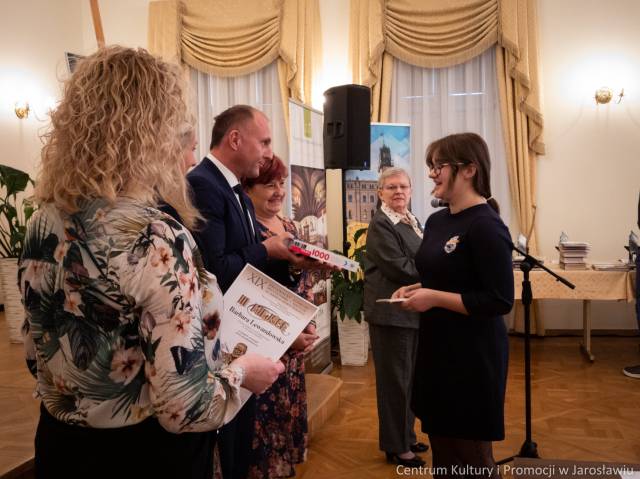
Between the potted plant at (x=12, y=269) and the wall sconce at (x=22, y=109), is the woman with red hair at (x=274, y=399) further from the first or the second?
the wall sconce at (x=22, y=109)

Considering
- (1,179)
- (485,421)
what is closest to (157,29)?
(1,179)

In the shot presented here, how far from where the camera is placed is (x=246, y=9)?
6562mm

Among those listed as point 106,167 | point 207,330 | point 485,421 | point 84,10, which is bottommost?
point 485,421

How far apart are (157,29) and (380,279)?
4896 millimetres

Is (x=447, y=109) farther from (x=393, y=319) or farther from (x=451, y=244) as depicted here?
(x=451, y=244)

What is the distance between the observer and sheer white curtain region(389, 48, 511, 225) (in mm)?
6180

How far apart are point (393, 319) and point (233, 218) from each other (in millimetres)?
1227

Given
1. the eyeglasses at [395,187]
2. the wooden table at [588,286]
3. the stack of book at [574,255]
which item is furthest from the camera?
the stack of book at [574,255]

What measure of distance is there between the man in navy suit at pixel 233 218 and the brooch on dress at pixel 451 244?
1.70ft

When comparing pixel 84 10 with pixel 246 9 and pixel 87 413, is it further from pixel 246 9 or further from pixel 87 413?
pixel 87 413

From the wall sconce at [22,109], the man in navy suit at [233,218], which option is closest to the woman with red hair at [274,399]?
the man in navy suit at [233,218]

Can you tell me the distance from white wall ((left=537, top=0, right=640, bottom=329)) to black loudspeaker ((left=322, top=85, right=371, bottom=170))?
2285 millimetres

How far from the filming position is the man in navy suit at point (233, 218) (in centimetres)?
198

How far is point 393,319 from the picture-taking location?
3014 mm
